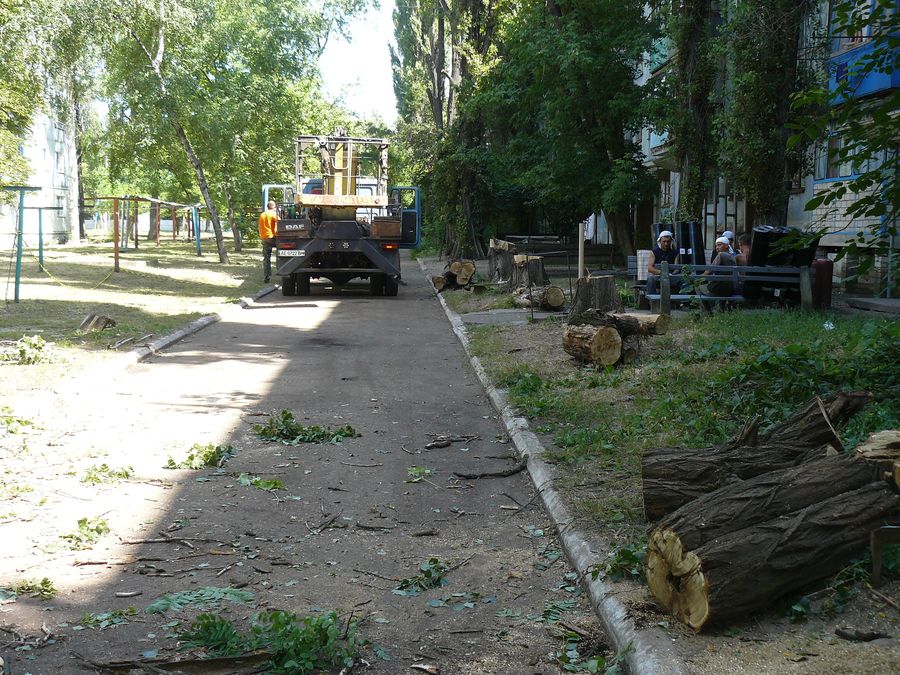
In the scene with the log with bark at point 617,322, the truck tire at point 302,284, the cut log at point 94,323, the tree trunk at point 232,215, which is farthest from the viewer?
the tree trunk at point 232,215

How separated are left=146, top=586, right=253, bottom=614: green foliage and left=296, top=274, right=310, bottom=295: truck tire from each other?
56.7 feet

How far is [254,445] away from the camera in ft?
24.9

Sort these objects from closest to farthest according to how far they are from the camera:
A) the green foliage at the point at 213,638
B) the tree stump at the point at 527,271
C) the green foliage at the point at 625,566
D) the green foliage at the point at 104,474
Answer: the green foliage at the point at 213,638
the green foliage at the point at 625,566
the green foliage at the point at 104,474
the tree stump at the point at 527,271

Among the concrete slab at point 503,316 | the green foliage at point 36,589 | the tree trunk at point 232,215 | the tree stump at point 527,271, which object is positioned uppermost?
the tree trunk at point 232,215

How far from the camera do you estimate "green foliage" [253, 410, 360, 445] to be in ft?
25.4

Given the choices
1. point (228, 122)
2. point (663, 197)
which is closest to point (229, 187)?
point (228, 122)

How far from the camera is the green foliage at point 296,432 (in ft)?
25.4

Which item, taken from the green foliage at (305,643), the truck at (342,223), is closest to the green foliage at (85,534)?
the green foliage at (305,643)

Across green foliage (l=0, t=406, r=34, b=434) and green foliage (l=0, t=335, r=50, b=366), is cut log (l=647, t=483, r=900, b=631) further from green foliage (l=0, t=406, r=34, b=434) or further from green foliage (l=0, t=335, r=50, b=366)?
green foliage (l=0, t=335, r=50, b=366)

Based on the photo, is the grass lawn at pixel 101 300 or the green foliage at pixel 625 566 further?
the grass lawn at pixel 101 300

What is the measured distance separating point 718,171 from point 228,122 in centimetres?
1811

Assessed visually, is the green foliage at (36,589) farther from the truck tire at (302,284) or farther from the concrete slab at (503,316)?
the truck tire at (302,284)

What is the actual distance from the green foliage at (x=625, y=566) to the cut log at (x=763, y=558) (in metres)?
0.29

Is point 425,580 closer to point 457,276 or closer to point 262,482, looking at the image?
point 262,482
